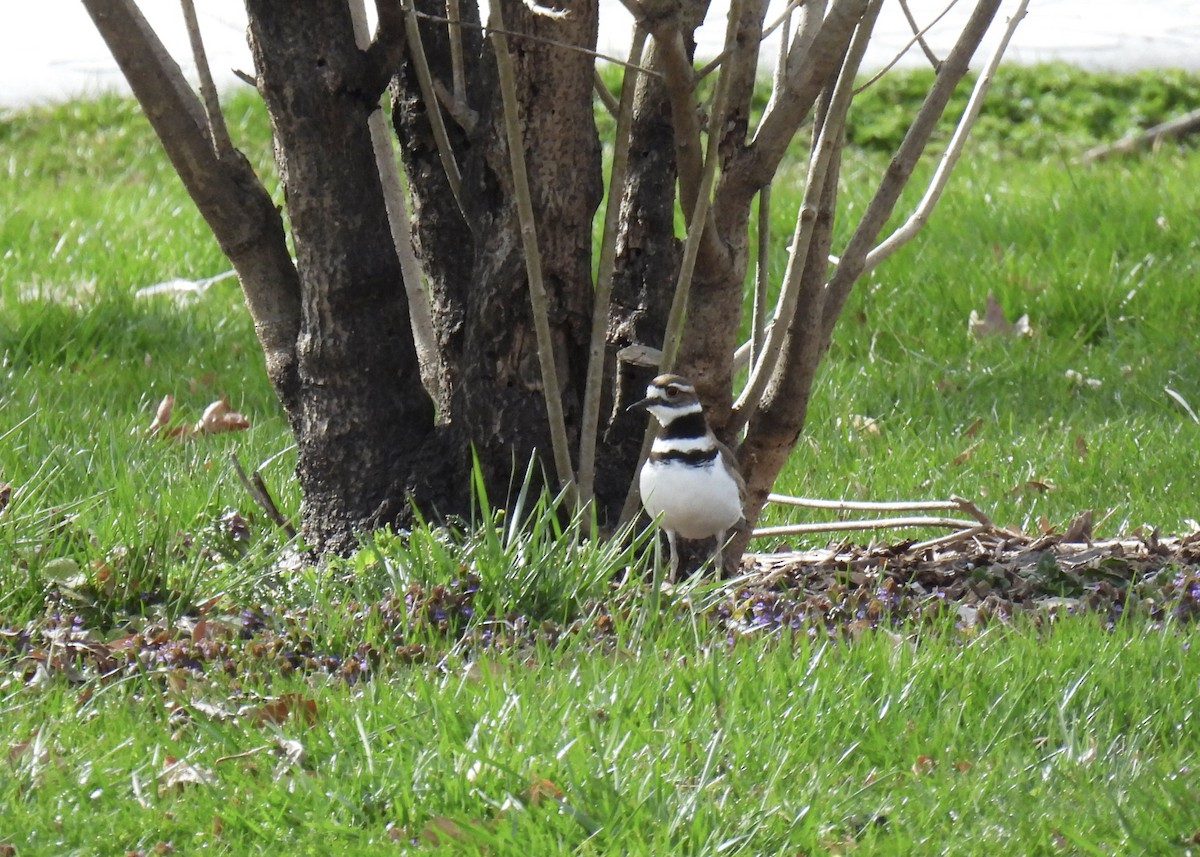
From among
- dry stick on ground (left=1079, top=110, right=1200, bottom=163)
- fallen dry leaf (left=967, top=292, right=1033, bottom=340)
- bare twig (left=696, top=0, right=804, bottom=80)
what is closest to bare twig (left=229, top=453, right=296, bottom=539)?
bare twig (left=696, top=0, right=804, bottom=80)

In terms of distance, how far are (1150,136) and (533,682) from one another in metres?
7.73

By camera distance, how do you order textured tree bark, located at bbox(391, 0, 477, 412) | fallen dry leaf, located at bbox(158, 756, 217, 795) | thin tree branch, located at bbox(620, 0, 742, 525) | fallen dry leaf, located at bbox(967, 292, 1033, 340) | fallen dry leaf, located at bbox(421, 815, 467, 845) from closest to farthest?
fallen dry leaf, located at bbox(421, 815, 467, 845) < fallen dry leaf, located at bbox(158, 756, 217, 795) < thin tree branch, located at bbox(620, 0, 742, 525) < textured tree bark, located at bbox(391, 0, 477, 412) < fallen dry leaf, located at bbox(967, 292, 1033, 340)

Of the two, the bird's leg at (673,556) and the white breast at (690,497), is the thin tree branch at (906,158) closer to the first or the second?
the white breast at (690,497)

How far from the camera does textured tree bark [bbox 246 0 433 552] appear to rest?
3762 millimetres

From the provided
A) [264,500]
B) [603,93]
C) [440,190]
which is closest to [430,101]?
[440,190]

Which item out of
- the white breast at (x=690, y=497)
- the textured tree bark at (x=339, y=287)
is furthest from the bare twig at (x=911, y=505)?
the textured tree bark at (x=339, y=287)

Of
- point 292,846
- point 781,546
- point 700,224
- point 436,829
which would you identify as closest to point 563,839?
point 436,829

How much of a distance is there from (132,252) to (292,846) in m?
5.42

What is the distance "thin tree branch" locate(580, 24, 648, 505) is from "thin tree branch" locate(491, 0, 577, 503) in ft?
0.16

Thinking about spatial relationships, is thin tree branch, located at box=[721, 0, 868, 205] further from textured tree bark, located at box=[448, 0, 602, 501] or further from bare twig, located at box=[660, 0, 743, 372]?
textured tree bark, located at box=[448, 0, 602, 501]

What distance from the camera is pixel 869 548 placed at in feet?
14.8

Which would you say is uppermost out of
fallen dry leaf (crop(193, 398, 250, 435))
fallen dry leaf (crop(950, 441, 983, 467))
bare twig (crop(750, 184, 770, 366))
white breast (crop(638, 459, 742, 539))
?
bare twig (crop(750, 184, 770, 366))

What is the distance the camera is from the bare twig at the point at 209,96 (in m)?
3.83

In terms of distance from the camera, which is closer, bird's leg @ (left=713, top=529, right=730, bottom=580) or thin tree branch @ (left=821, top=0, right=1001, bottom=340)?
thin tree branch @ (left=821, top=0, right=1001, bottom=340)
